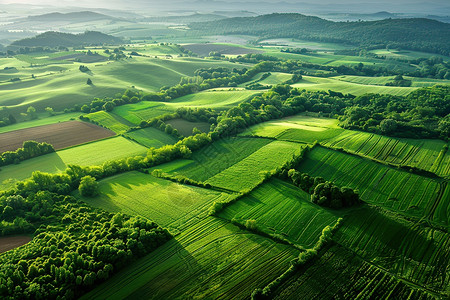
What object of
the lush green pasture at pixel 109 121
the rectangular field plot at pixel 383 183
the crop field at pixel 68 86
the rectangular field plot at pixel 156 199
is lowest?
the crop field at pixel 68 86

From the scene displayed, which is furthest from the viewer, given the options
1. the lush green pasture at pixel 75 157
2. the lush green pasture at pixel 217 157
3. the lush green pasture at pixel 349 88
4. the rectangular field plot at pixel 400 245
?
the lush green pasture at pixel 349 88

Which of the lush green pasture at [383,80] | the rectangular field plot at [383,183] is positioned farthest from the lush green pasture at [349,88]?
the rectangular field plot at [383,183]

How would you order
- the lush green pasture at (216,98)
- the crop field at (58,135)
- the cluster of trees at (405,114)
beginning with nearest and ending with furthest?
the cluster of trees at (405,114) < the crop field at (58,135) < the lush green pasture at (216,98)

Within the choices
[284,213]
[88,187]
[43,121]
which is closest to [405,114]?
[284,213]

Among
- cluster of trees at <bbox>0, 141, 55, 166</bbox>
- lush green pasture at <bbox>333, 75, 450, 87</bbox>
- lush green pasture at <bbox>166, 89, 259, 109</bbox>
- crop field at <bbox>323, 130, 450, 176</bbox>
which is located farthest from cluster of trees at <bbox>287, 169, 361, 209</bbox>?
lush green pasture at <bbox>333, 75, 450, 87</bbox>

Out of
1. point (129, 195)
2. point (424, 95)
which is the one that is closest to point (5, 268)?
point (129, 195)

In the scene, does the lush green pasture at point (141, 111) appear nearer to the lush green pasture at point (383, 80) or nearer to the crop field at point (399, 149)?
the crop field at point (399, 149)

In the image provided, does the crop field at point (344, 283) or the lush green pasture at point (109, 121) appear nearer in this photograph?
the crop field at point (344, 283)

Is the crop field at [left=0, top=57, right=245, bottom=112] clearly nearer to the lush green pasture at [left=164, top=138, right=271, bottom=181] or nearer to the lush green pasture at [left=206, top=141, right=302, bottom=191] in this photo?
the lush green pasture at [left=164, top=138, right=271, bottom=181]
